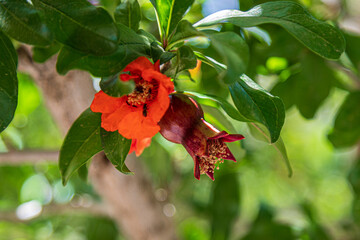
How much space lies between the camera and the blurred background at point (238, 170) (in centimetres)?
108

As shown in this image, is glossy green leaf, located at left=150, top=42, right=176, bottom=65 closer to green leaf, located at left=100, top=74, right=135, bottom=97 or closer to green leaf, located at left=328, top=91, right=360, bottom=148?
green leaf, located at left=100, top=74, right=135, bottom=97

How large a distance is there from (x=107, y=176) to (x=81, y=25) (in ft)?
2.35

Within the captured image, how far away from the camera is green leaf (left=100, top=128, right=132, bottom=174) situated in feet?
1.85

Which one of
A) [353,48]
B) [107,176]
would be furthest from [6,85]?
[353,48]

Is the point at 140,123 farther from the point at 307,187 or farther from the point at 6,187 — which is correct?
the point at 307,187

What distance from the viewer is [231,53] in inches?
17.3

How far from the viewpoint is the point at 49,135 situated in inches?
84.0

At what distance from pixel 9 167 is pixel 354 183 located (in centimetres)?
139

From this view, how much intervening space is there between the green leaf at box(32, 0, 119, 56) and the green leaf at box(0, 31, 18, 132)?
7 cm

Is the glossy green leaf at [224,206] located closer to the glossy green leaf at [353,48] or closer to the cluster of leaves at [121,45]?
the glossy green leaf at [353,48]

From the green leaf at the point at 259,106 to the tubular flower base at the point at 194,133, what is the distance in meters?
0.05

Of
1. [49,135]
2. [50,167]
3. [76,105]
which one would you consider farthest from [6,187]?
[76,105]

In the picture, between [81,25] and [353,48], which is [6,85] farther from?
[353,48]

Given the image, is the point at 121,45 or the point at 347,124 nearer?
the point at 121,45
